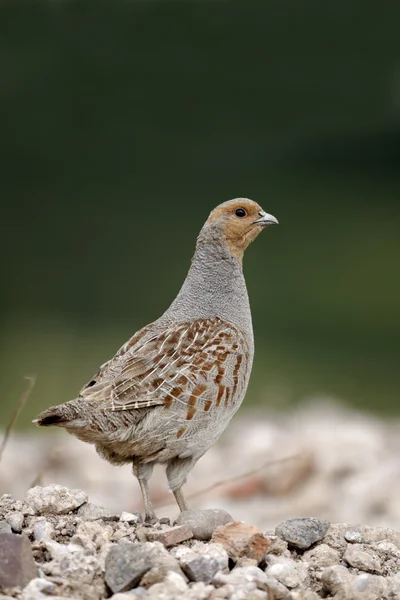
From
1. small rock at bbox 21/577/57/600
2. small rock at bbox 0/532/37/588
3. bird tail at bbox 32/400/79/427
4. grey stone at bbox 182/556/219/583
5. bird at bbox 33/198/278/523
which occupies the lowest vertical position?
small rock at bbox 21/577/57/600

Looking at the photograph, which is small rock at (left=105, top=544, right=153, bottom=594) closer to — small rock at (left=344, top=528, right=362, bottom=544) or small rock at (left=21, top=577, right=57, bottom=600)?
small rock at (left=21, top=577, right=57, bottom=600)

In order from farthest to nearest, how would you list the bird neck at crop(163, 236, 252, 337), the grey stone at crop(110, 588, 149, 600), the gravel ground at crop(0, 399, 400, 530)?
the gravel ground at crop(0, 399, 400, 530), the bird neck at crop(163, 236, 252, 337), the grey stone at crop(110, 588, 149, 600)

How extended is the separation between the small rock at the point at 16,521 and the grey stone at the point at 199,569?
2.51 ft

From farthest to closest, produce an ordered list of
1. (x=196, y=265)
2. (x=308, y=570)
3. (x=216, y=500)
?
1. (x=216, y=500)
2. (x=196, y=265)
3. (x=308, y=570)

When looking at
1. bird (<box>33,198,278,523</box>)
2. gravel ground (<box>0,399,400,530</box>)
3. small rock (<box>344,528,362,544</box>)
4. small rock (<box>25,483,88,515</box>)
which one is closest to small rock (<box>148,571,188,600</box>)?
small rock (<box>25,483,88,515</box>)

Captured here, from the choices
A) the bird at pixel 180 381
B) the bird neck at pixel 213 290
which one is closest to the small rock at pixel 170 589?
the bird at pixel 180 381

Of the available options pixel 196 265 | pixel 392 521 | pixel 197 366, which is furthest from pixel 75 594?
pixel 392 521

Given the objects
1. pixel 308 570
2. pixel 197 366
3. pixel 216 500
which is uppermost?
pixel 216 500

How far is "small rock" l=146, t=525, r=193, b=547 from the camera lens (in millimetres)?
4219

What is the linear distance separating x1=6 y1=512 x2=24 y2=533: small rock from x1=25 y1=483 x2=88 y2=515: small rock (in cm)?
14

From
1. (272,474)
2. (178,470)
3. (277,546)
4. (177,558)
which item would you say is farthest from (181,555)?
(272,474)

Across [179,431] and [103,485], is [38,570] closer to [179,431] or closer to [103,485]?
[179,431]

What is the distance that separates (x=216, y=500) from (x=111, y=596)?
17.1 ft

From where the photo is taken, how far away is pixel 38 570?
12.6 feet
